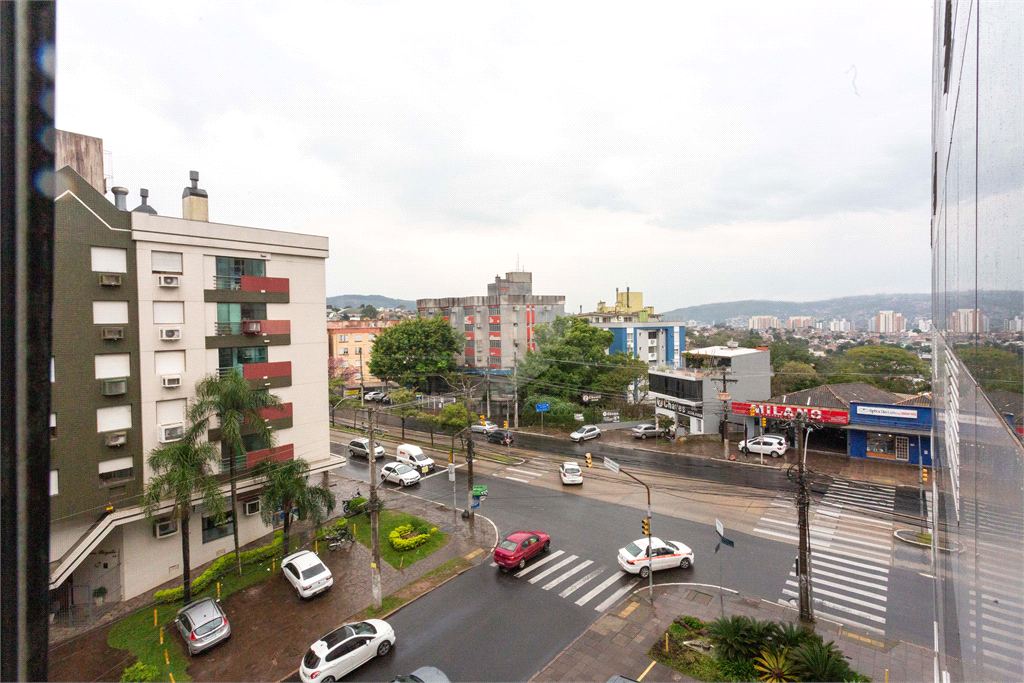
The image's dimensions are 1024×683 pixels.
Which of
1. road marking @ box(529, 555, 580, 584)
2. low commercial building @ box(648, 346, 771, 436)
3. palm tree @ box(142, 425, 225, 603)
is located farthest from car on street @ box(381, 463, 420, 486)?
low commercial building @ box(648, 346, 771, 436)

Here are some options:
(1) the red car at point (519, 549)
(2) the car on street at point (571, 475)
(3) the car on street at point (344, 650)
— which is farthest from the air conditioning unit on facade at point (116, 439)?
(2) the car on street at point (571, 475)

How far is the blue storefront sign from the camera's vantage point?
24391 millimetres

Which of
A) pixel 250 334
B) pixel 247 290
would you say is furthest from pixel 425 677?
pixel 247 290

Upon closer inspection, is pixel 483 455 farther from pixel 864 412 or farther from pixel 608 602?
pixel 864 412

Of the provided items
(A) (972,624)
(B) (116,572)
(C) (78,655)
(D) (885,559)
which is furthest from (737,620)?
(B) (116,572)

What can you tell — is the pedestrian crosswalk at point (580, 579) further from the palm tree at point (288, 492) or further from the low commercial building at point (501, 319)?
Answer: the low commercial building at point (501, 319)

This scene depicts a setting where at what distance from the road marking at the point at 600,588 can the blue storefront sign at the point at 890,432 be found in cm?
1906

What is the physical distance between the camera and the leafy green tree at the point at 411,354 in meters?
42.5

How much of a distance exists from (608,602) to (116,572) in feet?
44.5

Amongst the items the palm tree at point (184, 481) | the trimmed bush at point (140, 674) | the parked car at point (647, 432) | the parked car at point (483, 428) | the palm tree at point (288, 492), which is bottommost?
the trimmed bush at point (140, 674)

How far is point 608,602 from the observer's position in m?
13.0

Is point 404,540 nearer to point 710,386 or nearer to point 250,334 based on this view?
point 250,334

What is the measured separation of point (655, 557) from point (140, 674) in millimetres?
12824

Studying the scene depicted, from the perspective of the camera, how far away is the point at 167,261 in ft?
47.4
